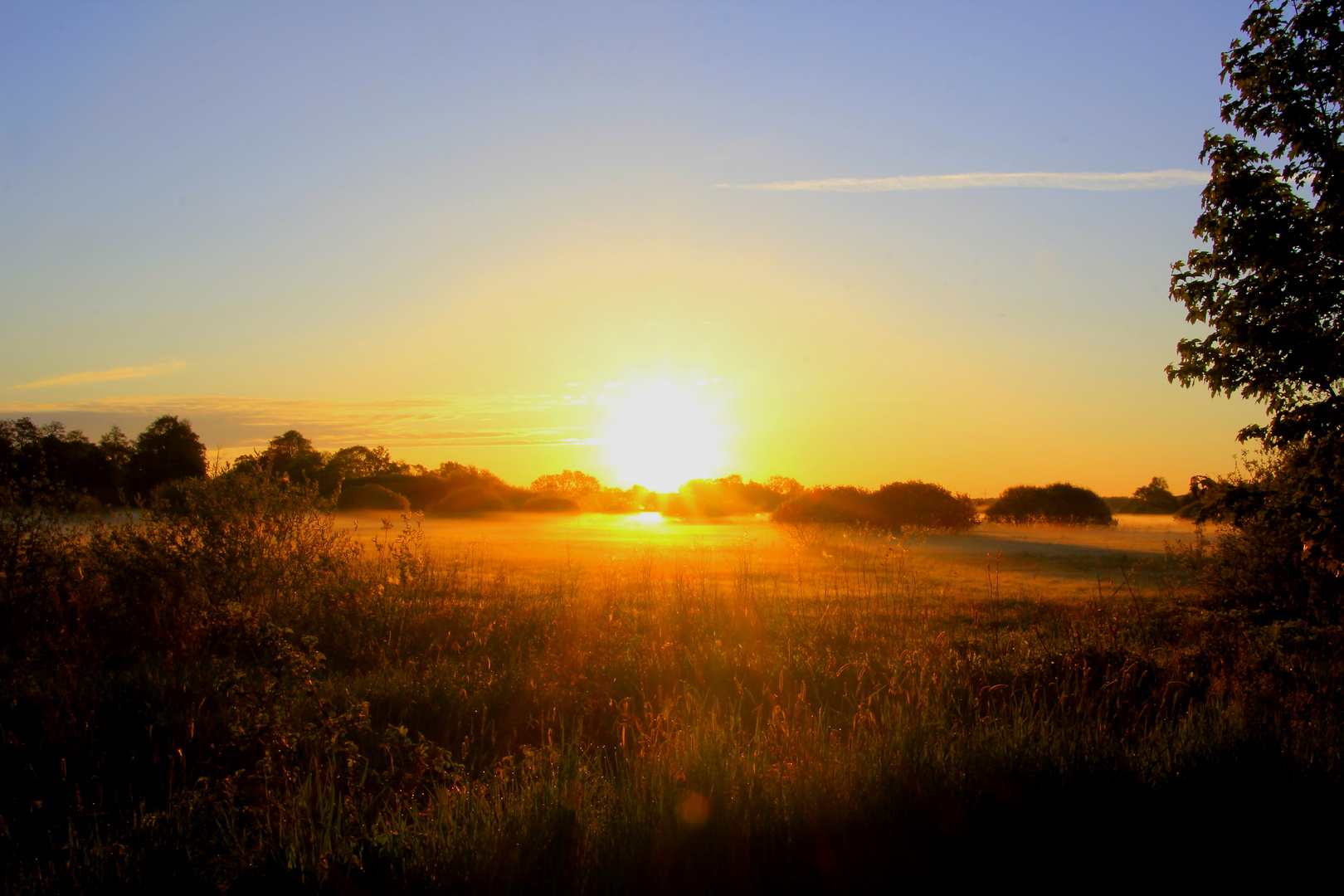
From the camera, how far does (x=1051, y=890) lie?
140 inches

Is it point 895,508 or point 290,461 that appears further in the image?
point 895,508

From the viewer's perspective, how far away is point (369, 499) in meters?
36.2

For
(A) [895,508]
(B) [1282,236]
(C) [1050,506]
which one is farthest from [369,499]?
(B) [1282,236]

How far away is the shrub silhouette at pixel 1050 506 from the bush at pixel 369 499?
85.0 feet

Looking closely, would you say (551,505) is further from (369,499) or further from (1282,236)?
(1282,236)

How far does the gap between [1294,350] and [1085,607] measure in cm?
473

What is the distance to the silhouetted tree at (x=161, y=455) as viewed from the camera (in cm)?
1469

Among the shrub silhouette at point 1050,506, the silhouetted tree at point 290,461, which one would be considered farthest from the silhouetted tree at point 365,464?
the shrub silhouette at point 1050,506

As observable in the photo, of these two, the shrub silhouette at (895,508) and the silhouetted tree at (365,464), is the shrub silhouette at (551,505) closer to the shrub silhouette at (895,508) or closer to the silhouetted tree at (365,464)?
the silhouetted tree at (365,464)

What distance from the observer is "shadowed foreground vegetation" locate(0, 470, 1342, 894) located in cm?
353

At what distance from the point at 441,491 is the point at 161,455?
31.6 meters

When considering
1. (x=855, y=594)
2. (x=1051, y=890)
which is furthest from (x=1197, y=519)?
(x=1051, y=890)

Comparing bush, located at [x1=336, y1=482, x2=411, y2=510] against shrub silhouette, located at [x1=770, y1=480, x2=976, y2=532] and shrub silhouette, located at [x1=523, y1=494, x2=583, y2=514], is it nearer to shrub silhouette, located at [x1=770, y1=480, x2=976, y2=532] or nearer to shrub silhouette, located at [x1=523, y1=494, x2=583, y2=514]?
shrub silhouette, located at [x1=523, y1=494, x2=583, y2=514]

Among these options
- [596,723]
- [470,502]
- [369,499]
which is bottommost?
[596,723]
